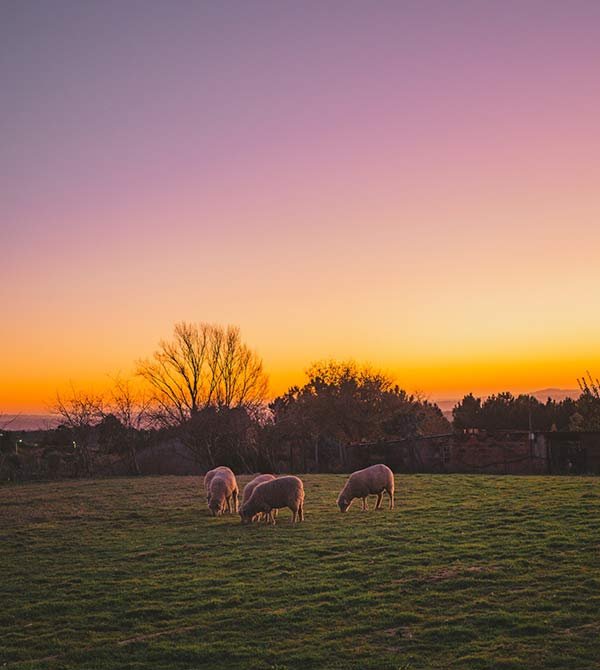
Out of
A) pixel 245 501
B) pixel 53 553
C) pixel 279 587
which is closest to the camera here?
pixel 279 587

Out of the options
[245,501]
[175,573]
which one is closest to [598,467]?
[245,501]

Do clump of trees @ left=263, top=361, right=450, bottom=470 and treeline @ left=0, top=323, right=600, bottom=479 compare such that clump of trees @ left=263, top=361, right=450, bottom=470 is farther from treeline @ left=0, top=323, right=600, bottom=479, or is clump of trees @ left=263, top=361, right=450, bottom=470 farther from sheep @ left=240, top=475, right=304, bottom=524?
sheep @ left=240, top=475, right=304, bottom=524

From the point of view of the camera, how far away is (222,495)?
20500 mm

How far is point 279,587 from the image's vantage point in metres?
11.6

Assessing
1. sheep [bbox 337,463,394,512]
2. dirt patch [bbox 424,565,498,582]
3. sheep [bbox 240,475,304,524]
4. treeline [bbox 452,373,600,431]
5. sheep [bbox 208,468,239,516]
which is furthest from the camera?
treeline [bbox 452,373,600,431]

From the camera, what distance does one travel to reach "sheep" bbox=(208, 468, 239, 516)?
2041 centimetres

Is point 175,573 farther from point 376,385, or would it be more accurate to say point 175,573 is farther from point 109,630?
point 376,385

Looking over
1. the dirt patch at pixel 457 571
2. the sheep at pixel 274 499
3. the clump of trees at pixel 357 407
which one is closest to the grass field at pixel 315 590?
the dirt patch at pixel 457 571

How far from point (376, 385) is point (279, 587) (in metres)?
53.4

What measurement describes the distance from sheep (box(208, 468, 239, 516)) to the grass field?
4.62 feet

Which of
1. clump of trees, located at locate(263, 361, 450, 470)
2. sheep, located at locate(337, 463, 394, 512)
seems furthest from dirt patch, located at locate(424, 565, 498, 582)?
clump of trees, located at locate(263, 361, 450, 470)

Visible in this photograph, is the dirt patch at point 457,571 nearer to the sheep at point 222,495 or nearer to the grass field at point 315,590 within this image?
the grass field at point 315,590

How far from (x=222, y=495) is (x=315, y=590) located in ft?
31.2

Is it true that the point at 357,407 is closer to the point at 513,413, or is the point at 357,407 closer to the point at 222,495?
the point at 513,413
